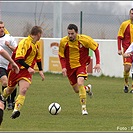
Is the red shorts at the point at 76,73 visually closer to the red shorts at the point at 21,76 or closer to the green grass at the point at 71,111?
the green grass at the point at 71,111

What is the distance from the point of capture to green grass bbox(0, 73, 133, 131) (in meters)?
11.5

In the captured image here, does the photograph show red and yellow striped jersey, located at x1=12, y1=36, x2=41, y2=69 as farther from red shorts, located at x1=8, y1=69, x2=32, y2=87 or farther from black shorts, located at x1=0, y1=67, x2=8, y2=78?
black shorts, located at x1=0, y1=67, x2=8, y2=78

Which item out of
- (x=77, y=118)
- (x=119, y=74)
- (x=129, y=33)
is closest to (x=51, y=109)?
(x=77, y=118)

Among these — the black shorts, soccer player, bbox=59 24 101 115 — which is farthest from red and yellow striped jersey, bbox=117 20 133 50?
the black shorts

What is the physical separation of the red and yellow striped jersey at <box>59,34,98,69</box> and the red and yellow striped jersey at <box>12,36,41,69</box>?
3.33 feet

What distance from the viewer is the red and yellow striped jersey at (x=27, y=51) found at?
1264 centimetres

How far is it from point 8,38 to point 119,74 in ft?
35.9

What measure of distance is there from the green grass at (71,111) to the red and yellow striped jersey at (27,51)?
108 centimetres

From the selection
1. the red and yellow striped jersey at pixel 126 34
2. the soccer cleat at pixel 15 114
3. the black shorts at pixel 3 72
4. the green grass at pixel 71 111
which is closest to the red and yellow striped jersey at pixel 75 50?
the green grass at pixel 71 111

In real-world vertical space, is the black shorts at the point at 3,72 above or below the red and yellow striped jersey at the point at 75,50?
below

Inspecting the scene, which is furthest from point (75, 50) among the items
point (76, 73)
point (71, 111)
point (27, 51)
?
point (27, 51)

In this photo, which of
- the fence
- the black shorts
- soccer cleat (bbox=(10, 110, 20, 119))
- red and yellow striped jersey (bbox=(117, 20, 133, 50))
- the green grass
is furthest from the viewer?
the fence

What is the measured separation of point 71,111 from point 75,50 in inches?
49.0

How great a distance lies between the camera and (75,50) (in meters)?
13.9
